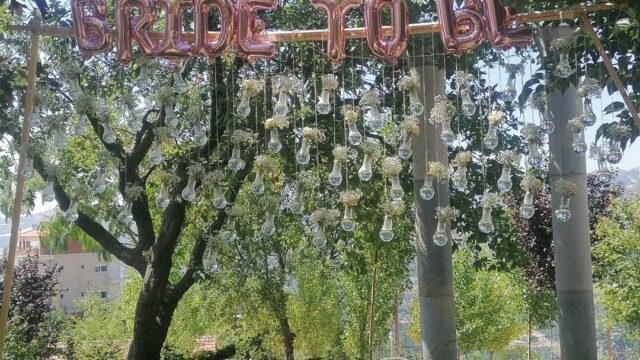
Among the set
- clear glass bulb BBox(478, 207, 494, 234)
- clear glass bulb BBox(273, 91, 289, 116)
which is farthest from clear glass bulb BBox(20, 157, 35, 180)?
clear glass bulb BBox(478, 207, 494, 234)

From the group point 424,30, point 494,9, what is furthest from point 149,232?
point 494,9

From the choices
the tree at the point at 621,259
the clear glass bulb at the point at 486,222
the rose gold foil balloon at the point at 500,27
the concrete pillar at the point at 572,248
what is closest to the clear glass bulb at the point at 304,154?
the clear glass bulb at the point at 486,222

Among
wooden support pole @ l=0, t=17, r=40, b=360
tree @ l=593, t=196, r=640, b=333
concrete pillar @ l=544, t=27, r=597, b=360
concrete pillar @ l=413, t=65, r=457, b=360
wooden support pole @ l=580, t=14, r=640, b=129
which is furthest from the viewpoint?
tree @ l=593, t=196, r=640, b=333

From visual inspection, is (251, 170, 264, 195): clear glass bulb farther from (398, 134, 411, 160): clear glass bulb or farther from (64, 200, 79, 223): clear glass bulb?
(64, 200, 79, 223): clear glass bulb

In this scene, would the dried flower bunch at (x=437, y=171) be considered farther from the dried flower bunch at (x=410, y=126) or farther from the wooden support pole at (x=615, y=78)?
the wooden support pole at (x=615, y=78)

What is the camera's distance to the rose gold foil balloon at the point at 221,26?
413 centimetres

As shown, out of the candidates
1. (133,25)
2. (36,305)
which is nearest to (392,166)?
(133,25)

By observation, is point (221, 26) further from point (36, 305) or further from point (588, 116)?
point (36, 305)

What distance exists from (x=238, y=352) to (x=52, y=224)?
369 cm

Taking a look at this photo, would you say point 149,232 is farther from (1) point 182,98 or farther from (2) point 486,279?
(2) point 486,279

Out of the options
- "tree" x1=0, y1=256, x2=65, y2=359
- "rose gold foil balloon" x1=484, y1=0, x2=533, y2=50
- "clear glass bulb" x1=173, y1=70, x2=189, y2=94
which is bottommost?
"tree" x1=0, y1=256, x2=65, y2=359

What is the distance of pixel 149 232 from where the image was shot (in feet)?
23.6

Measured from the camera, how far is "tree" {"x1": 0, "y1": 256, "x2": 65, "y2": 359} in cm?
872

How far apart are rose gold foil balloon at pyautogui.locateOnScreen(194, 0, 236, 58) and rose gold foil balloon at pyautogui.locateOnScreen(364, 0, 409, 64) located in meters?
0.74
